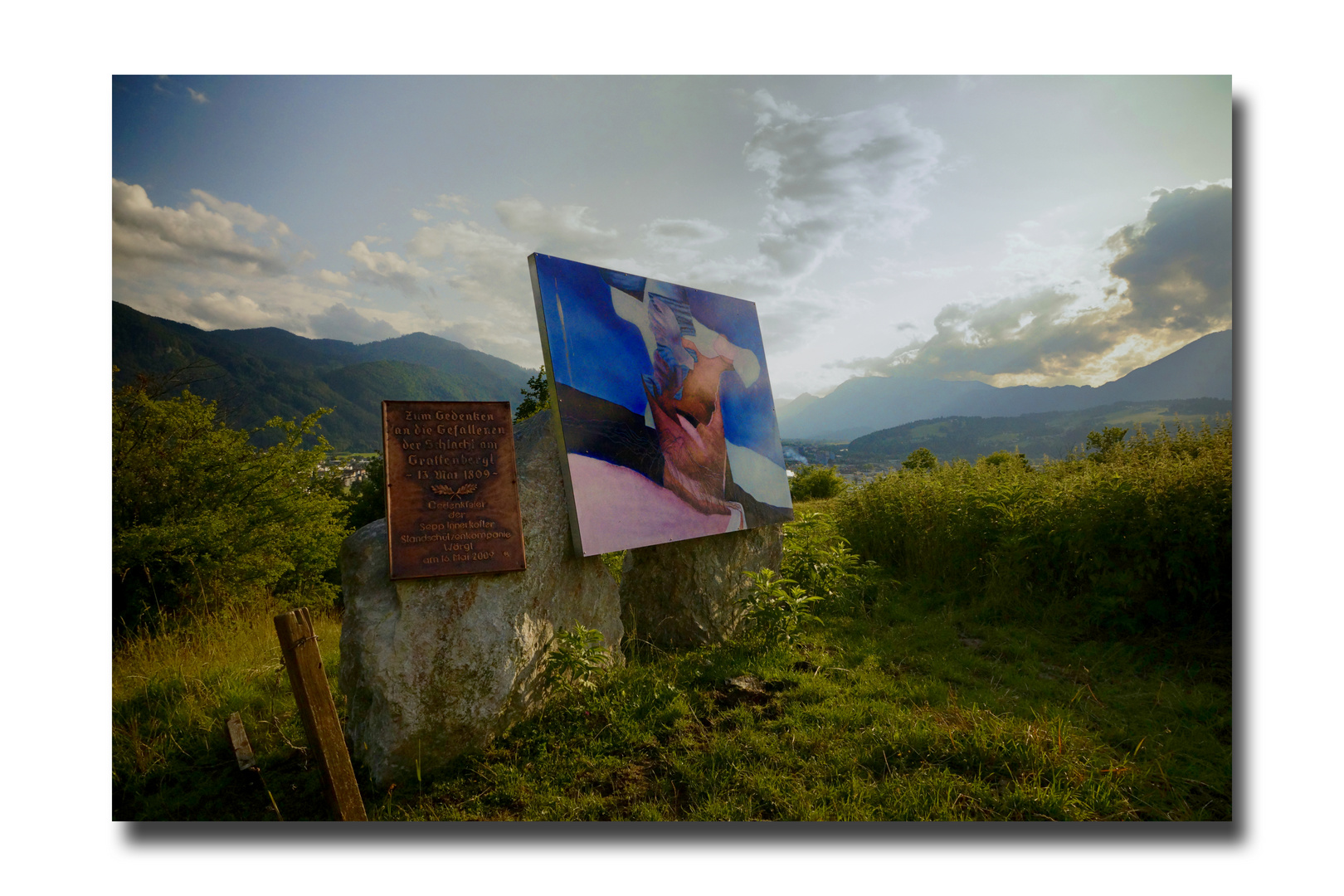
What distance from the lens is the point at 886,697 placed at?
4.16m

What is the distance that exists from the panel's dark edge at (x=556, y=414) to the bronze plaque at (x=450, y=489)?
1.35 feet

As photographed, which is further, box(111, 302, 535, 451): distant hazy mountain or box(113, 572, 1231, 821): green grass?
box(111, 302, 535, 451): distant hazy mountain

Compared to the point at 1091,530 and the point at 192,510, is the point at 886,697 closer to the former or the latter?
the point at 1091,530

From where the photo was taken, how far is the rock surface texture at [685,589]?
205 inches

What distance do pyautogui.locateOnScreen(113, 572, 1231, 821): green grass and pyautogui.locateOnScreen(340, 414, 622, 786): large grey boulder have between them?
0.19 m

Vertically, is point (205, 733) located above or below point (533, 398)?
below

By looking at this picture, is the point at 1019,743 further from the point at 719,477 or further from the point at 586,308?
the point at 586,308

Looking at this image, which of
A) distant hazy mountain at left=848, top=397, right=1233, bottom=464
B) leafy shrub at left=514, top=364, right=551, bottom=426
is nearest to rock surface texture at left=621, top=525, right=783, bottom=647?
distant hazy mountain at left=848, top=397, right=1233, bottom=464

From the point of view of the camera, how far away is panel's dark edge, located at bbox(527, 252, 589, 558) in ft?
12.8

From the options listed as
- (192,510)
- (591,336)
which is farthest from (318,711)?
(192,510)

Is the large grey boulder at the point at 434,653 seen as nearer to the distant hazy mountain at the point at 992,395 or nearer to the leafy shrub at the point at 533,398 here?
the distant hazy mountain at the point at 992,395

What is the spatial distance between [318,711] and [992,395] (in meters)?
43.8

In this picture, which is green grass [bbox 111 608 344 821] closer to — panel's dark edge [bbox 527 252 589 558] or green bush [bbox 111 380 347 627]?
green bush [bbox 111 380 347 627]

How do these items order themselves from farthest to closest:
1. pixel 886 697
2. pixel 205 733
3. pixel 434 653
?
pixel 886 697 → pixel 205 733 → pixel 434 653
